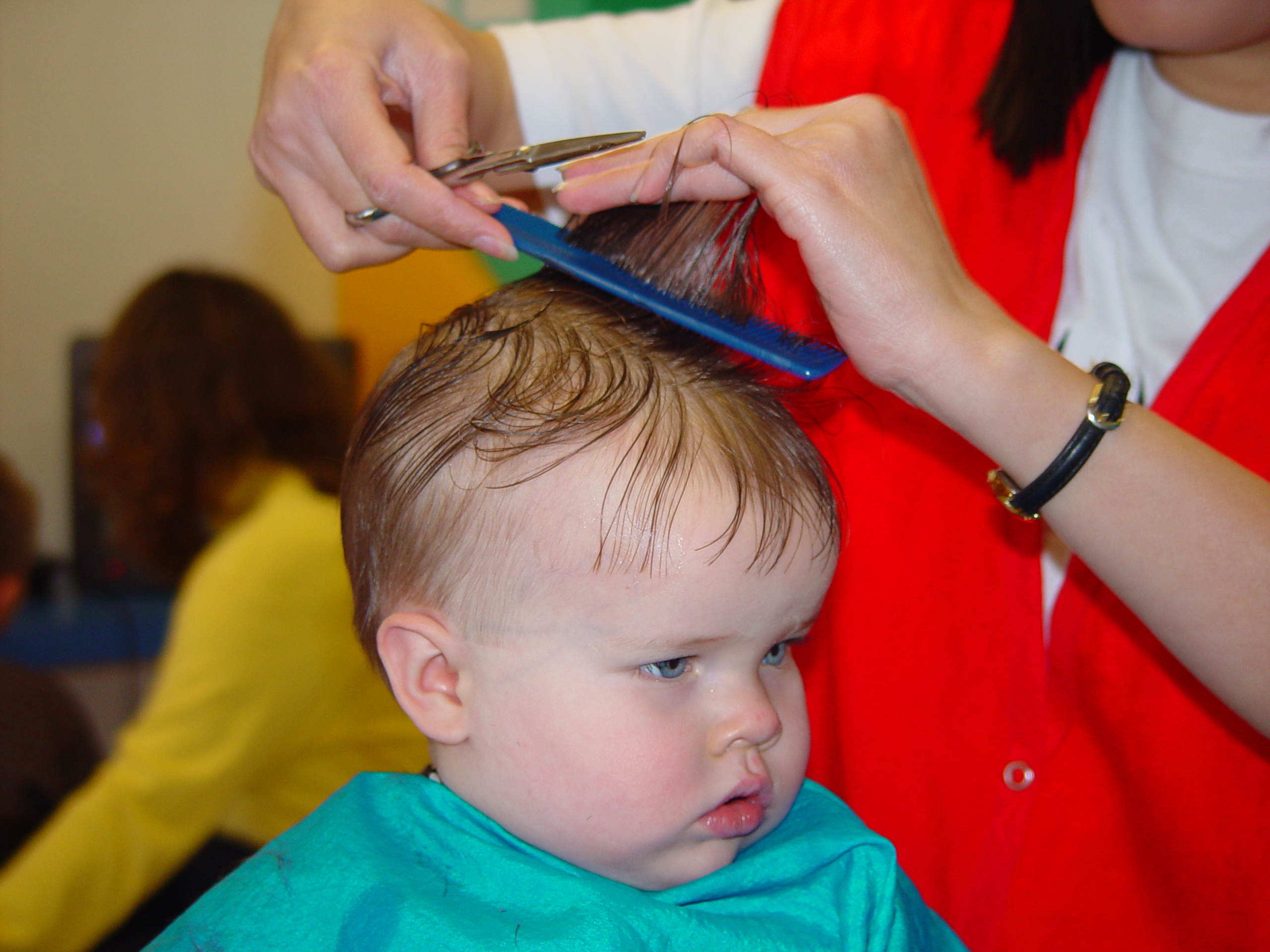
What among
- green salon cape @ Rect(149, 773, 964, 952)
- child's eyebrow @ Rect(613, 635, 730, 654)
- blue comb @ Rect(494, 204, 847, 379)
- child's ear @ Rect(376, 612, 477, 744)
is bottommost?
green salon cape @ Rect(149, 773, 964, 952)

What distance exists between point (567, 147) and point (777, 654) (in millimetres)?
435

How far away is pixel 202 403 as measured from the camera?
1.95 meters

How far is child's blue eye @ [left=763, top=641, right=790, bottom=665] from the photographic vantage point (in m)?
0.81

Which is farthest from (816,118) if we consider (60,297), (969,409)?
(60,297)

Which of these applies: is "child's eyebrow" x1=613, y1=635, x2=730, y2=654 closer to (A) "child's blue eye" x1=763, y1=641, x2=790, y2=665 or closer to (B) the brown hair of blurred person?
(A) "child's blue eye" x1=763, y1=641, x2=790, y2=665

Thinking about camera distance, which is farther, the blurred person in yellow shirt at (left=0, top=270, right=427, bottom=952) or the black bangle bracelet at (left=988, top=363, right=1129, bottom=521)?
the blurred person in yellow shirt at (left=0, top=270, right=427, bottom=952)

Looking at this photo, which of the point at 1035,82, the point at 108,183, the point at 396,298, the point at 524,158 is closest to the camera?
the point at 524,158

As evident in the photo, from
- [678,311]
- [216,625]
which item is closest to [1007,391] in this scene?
[678,311]

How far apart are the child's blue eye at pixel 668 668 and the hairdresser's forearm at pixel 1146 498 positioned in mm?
258

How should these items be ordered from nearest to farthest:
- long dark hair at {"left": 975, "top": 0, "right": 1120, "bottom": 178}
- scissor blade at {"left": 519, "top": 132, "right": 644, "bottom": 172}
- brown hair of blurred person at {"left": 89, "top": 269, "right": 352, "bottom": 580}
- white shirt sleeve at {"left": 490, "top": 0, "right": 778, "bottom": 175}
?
1. scissor blade at {"left": 519, "top": 132, "right": 644, "bottom": 172}
2. long dark hair at {"left": 975, "top": 0, "right": 1120, "bottom": 178}
3. white shirt sleeve at {"left": 490, "top": 0, "right": 778, "bottom": 175}
4. brown hair of blurred person at {"left": 89, "top": 269, "right": 352, "bottom": 580}

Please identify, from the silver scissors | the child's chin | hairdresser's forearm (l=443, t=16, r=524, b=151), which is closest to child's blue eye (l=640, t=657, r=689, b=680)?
the child's chin

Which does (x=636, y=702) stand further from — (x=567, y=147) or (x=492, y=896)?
Result: (x=567, y=147)

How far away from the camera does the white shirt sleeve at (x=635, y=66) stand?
1054mm

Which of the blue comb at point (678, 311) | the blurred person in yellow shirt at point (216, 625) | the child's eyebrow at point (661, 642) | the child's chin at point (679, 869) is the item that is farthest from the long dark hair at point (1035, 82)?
the blurred person in yellow shirt at point (216, 625)
